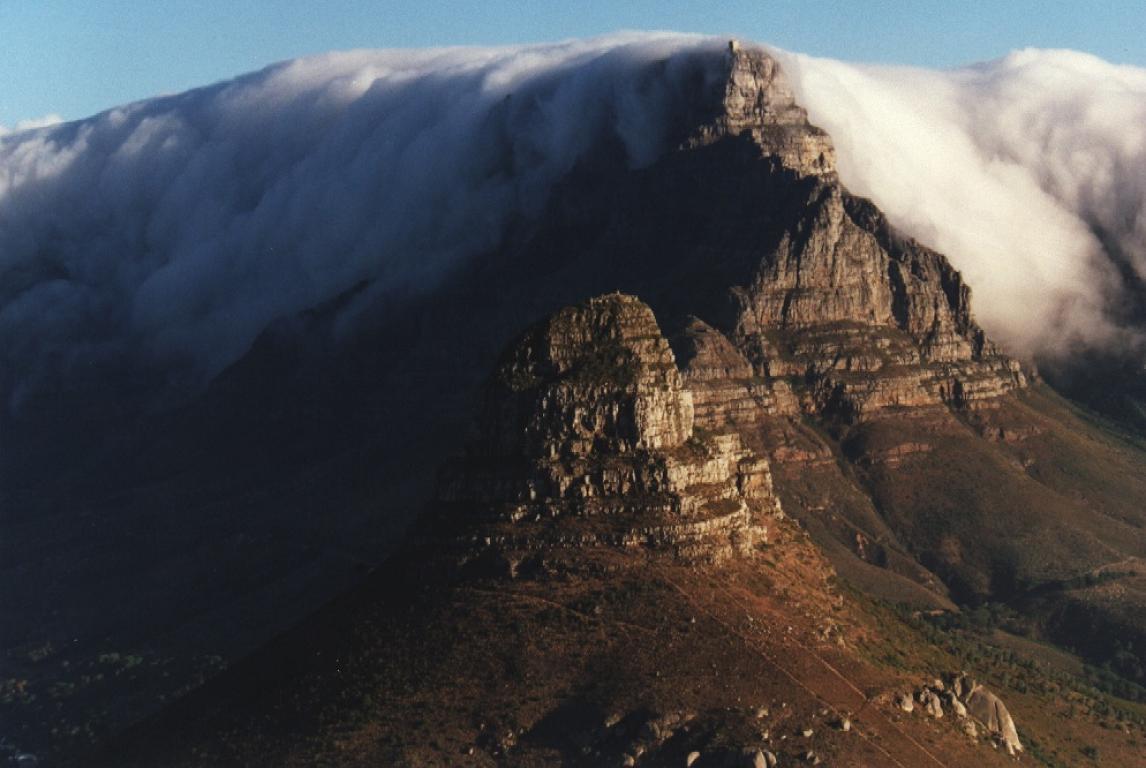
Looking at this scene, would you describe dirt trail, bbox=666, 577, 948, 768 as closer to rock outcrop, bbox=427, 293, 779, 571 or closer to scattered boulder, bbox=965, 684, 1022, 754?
rock outcrop, bbox=427, 293, 779, 571

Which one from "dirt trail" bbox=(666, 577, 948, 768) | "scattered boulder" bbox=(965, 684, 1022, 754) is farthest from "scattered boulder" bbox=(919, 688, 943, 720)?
"dirt trail" bbox=(666, 577, 948, 768)

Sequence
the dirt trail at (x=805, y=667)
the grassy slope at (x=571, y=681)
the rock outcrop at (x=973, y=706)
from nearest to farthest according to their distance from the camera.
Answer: the grassy slope at (x=571, y=681) < the dirt trail at (x=805, y=667) < the rock outcrop at (x=973, y=706)

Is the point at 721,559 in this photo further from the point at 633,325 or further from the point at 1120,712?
the point at 1120,712

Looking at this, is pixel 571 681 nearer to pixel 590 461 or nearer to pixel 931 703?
pixel 590 461

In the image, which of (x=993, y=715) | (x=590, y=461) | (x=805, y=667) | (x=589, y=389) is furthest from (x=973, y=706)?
(x=589, y=389)

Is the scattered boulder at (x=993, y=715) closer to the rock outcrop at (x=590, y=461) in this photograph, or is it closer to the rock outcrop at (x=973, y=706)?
the rock outcrop at (x=973, y=706)

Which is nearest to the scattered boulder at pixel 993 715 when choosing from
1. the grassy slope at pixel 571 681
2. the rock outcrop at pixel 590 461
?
the grassy slope at pixel 571 681

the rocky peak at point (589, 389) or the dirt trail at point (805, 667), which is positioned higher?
the rocky peak at point (589, 389)

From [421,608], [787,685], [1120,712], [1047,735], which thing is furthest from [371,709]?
[1120,712]

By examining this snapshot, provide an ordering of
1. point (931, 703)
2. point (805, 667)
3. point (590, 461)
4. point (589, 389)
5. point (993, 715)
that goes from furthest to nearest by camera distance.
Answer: point (993, 715)
point (589, 389)
point (590, 461)
point (931, 703)
point (805, 667)
